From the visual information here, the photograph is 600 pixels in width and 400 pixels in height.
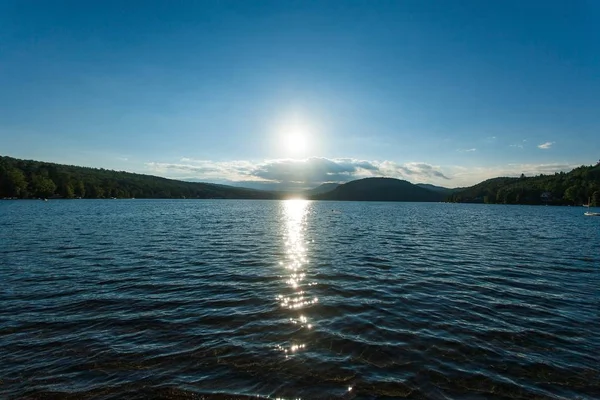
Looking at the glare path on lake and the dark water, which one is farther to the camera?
the glare path on lake

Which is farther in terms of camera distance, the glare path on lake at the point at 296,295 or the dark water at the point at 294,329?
the glare path on lake at the point at 296,295

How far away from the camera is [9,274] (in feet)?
85.5

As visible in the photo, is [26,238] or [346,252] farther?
[26,238]

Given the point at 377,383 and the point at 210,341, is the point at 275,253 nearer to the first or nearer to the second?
the point at 210,341

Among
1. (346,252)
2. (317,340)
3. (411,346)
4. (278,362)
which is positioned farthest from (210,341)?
(346,252)

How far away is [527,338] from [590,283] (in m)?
17.5

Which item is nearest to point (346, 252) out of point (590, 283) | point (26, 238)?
point (590, 283)

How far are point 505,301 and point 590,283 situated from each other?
12165mm

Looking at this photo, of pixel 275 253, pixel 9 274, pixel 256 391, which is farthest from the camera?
pixel 275 253

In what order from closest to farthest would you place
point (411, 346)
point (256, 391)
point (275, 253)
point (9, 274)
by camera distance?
point (256, 391)
point (411, 346)
point (9, 274)
point (275, 253)

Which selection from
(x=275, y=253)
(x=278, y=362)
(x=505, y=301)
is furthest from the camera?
(x=275, y=253)

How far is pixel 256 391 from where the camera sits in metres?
10.8

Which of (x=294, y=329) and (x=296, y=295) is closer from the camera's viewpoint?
(x=294, y=329)

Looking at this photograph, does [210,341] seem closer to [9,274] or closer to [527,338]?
[527,338]
